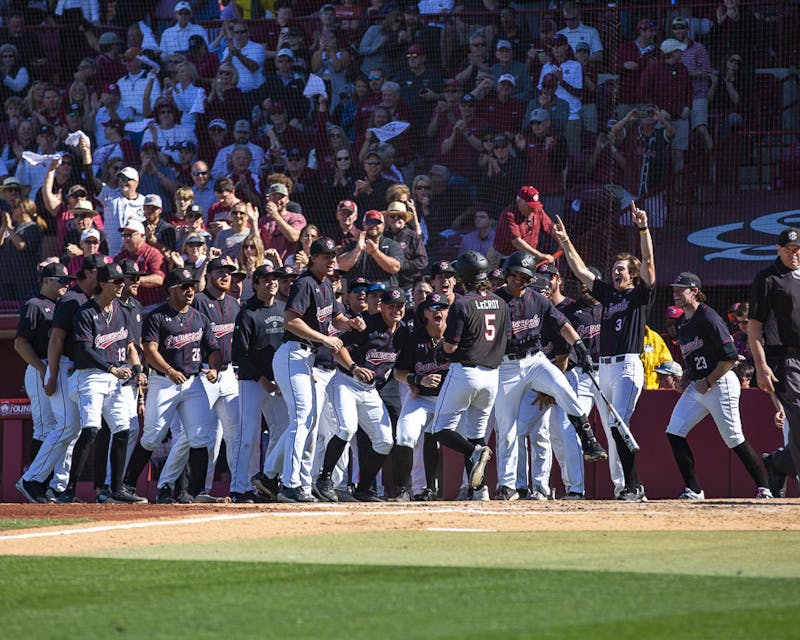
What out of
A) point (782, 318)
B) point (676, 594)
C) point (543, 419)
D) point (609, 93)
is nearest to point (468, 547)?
point (676, 594)

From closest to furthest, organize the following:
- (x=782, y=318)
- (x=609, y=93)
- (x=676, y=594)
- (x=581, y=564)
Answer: (x=676, y=594) → (x=581, y=564) → (x=782, y=318) → (x=609, y=93)

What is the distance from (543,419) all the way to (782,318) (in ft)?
9.82

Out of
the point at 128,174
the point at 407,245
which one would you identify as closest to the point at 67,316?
the point at 128,174

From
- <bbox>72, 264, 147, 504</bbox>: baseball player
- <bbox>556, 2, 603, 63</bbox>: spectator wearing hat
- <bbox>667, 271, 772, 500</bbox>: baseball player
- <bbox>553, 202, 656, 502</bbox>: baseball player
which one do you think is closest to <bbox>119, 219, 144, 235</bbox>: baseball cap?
<bbox>72, 264, 147, 504</bbox>: baseball player

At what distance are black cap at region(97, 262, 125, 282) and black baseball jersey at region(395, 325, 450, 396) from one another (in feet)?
8.17

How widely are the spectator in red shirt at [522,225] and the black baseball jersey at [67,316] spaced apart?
14.7ft

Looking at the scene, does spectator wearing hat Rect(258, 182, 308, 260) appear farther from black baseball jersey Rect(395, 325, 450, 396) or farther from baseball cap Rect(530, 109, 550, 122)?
baseball cap Rect(530, 109, 550, 122)

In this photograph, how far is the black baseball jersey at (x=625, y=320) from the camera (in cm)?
1136

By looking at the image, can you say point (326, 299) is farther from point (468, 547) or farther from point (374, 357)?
point (468, 547)

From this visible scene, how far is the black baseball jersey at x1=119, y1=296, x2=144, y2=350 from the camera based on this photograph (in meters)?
11.8

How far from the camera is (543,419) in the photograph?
11.8 meters

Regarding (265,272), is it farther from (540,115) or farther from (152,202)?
(540,115)

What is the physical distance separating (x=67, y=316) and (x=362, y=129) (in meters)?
5.92

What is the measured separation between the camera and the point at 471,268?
11141 mm
